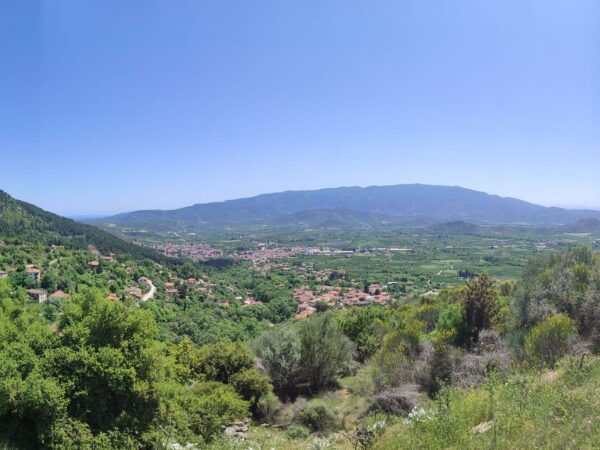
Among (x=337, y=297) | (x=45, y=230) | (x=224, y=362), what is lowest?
(x=337, y=297)

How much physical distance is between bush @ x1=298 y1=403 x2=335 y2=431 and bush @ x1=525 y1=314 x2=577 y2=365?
5.19m

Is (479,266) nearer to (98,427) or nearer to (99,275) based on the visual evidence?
(99,275)

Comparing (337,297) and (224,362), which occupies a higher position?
(224,362)

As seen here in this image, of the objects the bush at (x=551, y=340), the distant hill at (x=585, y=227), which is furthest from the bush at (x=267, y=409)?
the distant hill at (x=585, y=227)

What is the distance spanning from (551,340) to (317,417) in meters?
6.10

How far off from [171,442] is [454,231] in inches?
7480

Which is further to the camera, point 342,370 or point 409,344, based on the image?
point 342,370

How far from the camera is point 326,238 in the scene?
178750mm

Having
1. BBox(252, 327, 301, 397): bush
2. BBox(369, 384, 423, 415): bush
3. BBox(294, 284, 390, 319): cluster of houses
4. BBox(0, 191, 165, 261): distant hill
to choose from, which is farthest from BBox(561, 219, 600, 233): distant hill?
BBox(369, 384, 423, 415): bush

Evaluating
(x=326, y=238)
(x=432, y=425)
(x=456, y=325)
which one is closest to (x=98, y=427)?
(x=432, y=425)

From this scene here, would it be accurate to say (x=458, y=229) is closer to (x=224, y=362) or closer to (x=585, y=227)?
(x=585, y=227)

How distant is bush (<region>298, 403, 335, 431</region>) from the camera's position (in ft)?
30.8

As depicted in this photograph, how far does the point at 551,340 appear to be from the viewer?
873 centimetres

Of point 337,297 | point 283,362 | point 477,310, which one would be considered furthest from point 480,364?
point 337,297
